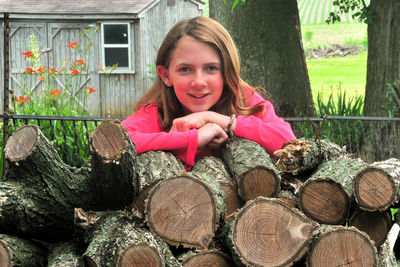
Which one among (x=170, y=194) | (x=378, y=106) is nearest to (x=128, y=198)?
(x=170, y=194)

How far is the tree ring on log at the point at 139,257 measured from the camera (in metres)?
2.09

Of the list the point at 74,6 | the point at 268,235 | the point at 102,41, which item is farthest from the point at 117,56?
the point at 268,235

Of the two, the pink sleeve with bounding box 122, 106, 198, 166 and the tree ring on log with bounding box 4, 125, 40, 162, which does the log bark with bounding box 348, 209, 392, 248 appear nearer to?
the pink sleeve with bounding box 122, 106, 198, 166

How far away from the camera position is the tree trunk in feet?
23.2

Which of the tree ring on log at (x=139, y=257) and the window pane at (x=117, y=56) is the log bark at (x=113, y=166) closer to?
the tree ring on log at (x=139, y=257)

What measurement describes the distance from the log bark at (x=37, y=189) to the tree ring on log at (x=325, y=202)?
105 centimetres

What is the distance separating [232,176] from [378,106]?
4505 millimetres

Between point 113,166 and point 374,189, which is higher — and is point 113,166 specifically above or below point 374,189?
above

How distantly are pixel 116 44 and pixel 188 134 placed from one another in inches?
433

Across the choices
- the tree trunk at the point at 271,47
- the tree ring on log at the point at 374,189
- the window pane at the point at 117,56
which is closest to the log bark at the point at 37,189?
the tree ring on log at the point at 374,189

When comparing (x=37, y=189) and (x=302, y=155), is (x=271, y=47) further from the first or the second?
(x=37, y=189)

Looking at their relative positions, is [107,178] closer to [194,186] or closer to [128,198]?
[128,198]

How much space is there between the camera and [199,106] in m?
3.26

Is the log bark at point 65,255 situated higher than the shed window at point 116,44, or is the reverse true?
the shed window at point 116,44
